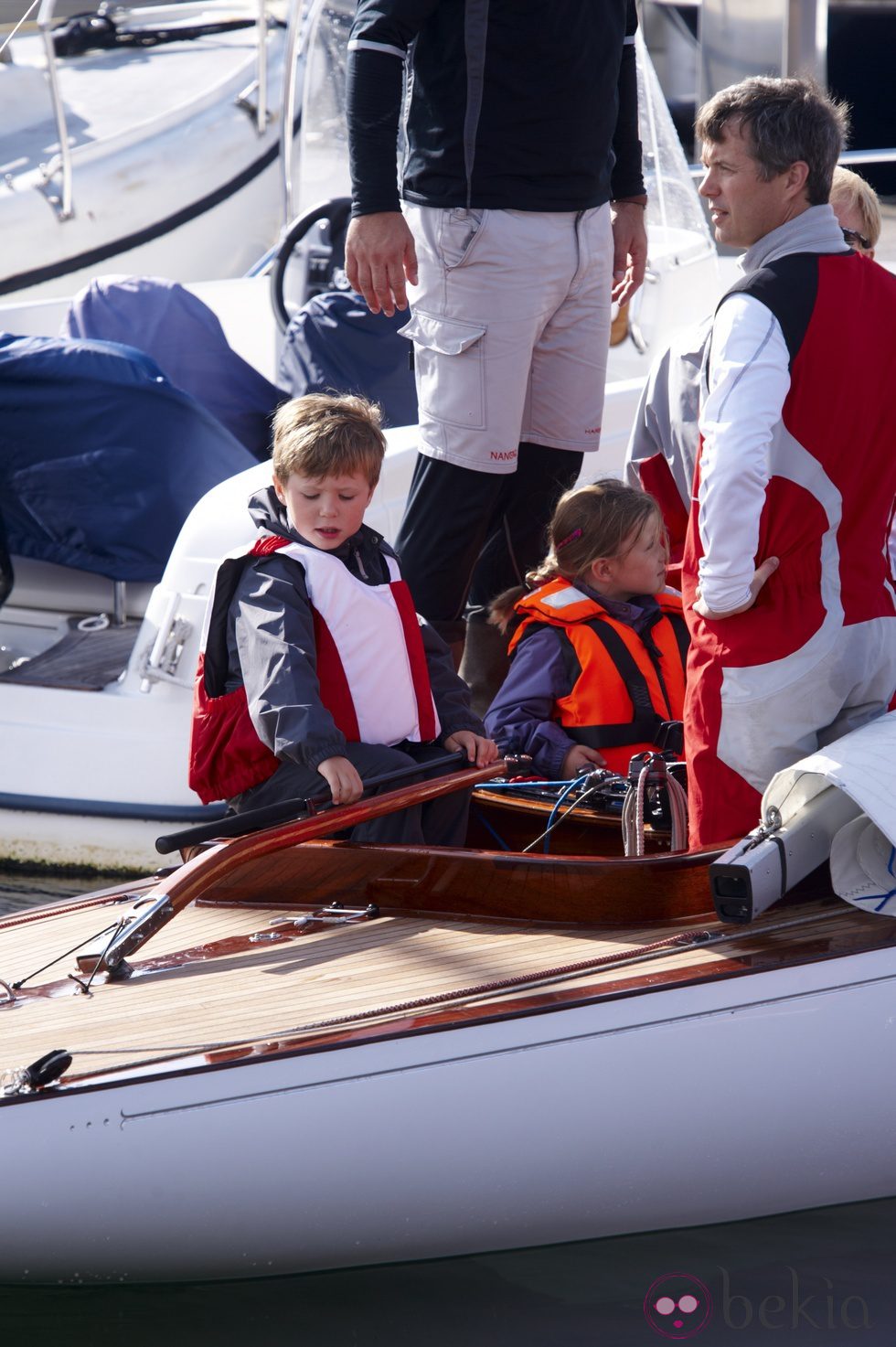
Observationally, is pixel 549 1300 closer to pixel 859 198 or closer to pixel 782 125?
pixel 782 125

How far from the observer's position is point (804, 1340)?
→ 2.16m

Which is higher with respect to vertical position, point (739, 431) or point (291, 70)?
point (291, 70)

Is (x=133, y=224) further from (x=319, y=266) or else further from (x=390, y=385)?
(x=390, y=385)

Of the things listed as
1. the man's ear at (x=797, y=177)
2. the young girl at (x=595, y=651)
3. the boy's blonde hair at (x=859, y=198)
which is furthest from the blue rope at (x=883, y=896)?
the boy's blonde hair at (x=859, y=198)

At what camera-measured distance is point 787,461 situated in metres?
2.22

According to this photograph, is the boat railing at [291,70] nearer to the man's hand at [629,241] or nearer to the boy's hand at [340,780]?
the man's hand at [629,241]

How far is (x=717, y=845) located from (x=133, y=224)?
28.6ft

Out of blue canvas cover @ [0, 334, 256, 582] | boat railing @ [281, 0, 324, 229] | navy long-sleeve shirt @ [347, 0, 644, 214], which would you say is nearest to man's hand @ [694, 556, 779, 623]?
navy long-sleeve shirt @ [347, 0, 644, 214]

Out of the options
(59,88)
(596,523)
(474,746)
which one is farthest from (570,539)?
(59,88)

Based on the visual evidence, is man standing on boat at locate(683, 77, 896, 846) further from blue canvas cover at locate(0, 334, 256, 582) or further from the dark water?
blue canvas cover at locate(0, 334, 256, 582)

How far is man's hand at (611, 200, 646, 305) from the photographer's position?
131 inches

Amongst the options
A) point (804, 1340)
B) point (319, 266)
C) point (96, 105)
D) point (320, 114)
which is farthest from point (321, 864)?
point (96, 105)

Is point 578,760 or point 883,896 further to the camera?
point 578,760

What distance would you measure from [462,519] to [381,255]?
0.55 meters
